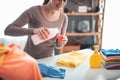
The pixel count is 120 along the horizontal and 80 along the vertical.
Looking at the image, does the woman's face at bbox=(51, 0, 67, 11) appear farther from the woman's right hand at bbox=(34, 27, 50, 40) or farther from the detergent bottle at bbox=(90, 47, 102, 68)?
the detergent bottle at bbox=(90, 47, 102, 68)

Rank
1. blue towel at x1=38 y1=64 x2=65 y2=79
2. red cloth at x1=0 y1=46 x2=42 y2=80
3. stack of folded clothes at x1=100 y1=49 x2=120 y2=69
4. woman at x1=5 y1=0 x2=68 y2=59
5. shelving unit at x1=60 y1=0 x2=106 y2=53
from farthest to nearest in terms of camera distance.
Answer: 1. shelving unit at x1=60 y1=0 x2=106 y2=53
2. woman at x1=5 y1=0 x2=68 y2=59
3. stack of folded clothes at x1=100 y1=49 x2=120 y2=69
4. blue towel at x1=38 y1=64 x2=65 y2=79
5. red cloth at x1=0 y1=46 x2=42 y2=80

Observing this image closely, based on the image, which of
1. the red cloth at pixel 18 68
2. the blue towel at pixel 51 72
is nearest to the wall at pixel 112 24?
the blue towel at pixel 51 72

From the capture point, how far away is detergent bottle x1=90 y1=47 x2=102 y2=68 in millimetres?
1662

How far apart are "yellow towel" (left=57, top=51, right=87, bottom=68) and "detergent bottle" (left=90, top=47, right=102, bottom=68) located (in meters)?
0.13

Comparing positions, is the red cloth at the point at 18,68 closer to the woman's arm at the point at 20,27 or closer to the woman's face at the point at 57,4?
the woman's arm at the point at 20,27

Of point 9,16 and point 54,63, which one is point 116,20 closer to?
point 9,16

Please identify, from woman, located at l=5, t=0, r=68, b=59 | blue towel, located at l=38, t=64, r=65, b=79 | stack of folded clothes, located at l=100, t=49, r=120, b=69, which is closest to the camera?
blue towel, located at l=38, t=64, r=65, b=79

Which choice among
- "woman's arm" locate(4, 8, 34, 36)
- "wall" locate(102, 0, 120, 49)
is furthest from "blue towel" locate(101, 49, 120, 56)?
"wall" locate(102, 0, 120, 49)

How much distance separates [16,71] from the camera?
1.08 metres

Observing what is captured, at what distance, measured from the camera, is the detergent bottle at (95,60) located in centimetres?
166

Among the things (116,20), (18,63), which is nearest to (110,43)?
(116,20)

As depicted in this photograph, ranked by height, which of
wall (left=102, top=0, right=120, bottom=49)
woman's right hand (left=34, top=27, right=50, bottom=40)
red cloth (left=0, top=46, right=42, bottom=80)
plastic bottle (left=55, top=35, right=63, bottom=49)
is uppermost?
woman's right hand (left=34, top=27, right=50, bottom=40)

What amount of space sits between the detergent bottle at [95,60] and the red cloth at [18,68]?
0.61 m

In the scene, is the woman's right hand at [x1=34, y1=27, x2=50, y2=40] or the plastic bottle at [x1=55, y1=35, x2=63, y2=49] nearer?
the woman's right hand at [x1=34, y1=27, x2=50, y2=40]
